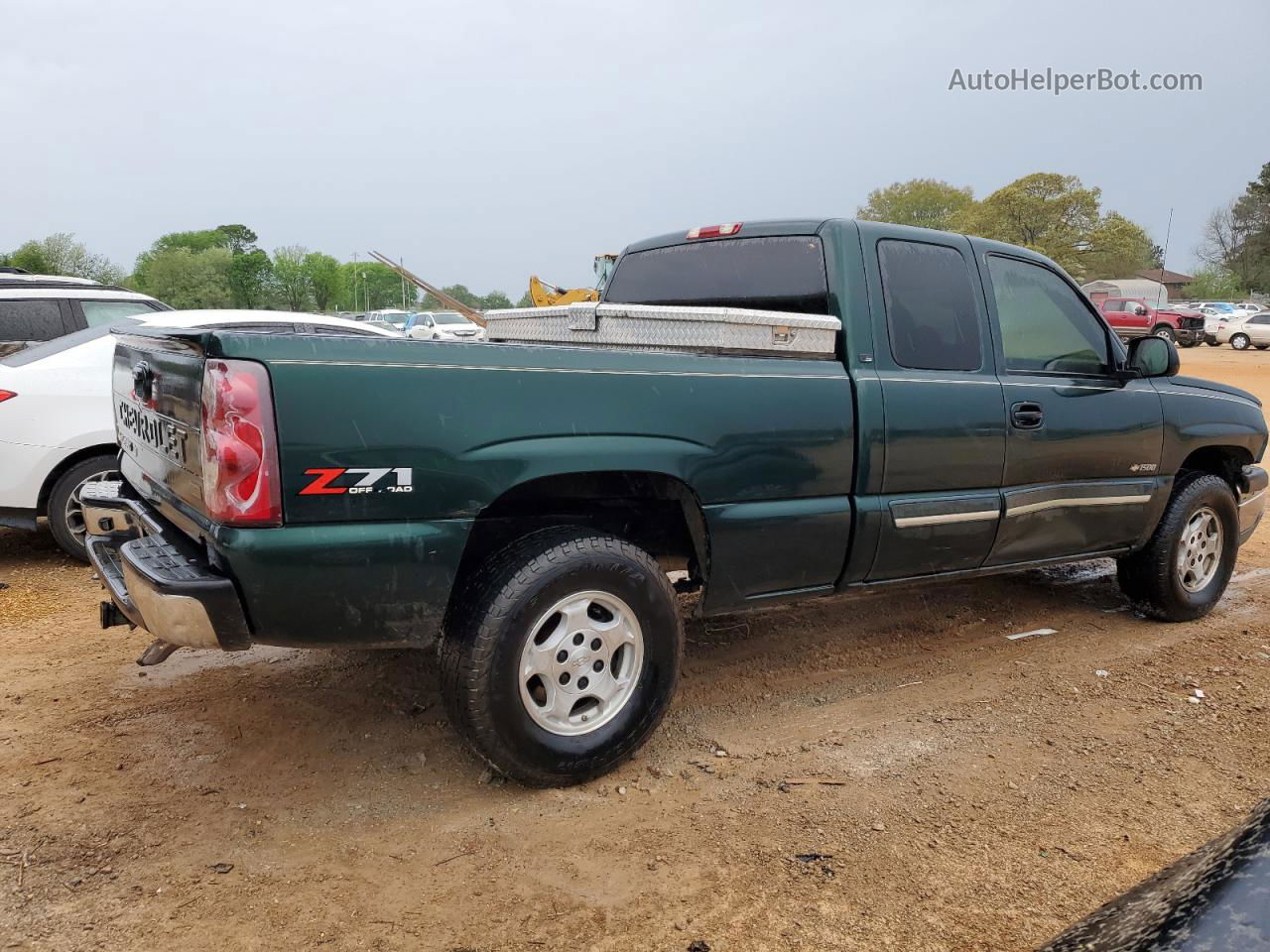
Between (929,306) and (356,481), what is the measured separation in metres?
2.52

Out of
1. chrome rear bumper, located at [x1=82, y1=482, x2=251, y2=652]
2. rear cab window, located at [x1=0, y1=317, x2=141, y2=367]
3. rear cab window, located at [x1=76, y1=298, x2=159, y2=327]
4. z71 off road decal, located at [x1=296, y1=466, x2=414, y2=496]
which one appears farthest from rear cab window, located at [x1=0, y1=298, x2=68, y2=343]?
z71 off road decal, located at [x1=296, y1=466, x2=414, y2=496]

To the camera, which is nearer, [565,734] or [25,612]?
[565,734]

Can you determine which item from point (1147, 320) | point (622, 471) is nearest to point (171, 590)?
point (622, 471)

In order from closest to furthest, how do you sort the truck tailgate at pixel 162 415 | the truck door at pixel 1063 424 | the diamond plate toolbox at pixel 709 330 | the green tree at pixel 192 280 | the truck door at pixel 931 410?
the truck tailgate at pixel 162 415 < the diamond plate toolbox at pixel 709 330 < the truck door at pixel 931 410 < the truck door at pixel 1063 424 < the green tree at pixel 192 280

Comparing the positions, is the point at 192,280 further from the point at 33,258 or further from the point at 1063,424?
the point at 1063,424

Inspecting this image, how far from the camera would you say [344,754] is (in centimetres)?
327

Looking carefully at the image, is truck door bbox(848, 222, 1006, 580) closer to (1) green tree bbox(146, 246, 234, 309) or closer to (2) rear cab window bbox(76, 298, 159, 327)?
(2) rear cab window bbox(76, 298, 159, 327)

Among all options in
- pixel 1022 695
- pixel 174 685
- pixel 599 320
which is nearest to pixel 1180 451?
pixel 1022 695

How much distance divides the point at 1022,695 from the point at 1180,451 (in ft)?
5.70

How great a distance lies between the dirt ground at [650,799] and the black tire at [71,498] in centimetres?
99

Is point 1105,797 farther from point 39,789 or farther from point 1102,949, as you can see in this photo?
point 39,789

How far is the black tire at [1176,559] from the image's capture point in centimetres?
472

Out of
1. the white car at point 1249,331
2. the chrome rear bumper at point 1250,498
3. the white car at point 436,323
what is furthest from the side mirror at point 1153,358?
the white car at point 1249,331

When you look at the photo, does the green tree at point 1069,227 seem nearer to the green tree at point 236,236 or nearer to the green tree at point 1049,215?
the green tree at point 1049,215
